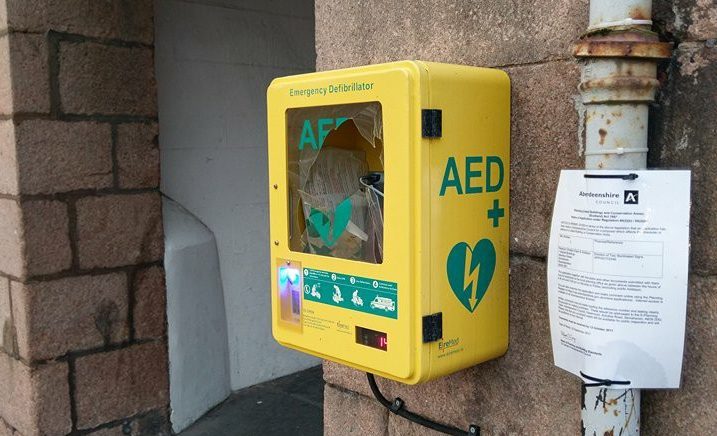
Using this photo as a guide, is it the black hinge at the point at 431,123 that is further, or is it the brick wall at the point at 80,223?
the brick wall at the point at 80,223

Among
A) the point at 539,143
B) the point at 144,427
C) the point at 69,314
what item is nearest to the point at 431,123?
the point at 539,143

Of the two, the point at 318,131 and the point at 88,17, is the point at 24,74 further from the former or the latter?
the point at 318,131

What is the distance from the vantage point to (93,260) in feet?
11.4

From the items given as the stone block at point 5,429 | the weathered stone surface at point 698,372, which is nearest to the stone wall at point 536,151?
the weathered stone surface at point 698,372

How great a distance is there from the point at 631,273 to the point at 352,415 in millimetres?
1246

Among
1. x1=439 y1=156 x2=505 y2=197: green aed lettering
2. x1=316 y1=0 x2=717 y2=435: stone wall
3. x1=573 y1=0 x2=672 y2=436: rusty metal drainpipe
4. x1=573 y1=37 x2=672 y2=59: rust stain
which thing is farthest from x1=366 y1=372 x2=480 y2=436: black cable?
x1=573 y1=37 x2=672 y2=59: rust stain

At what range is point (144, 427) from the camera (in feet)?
12.3

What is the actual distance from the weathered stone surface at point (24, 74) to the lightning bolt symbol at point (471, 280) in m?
2.42

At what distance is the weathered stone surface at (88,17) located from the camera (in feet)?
10.6

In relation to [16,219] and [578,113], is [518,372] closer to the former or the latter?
[578,113]

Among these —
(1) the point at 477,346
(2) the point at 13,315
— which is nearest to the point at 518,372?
(1) the point at 477,346

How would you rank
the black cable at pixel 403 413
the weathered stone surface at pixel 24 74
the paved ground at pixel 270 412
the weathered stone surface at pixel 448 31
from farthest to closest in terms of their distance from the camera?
the paved ground at pixel 270 412
the weathered stone surface at pixel 24 74
the black cable at pixel 403 413
the weathered stone surface at pixel 448 31

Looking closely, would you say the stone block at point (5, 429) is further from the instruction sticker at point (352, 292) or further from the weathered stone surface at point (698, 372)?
the weathered stone surface at point (698, 372)

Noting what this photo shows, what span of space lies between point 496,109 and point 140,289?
2488 millimetres
